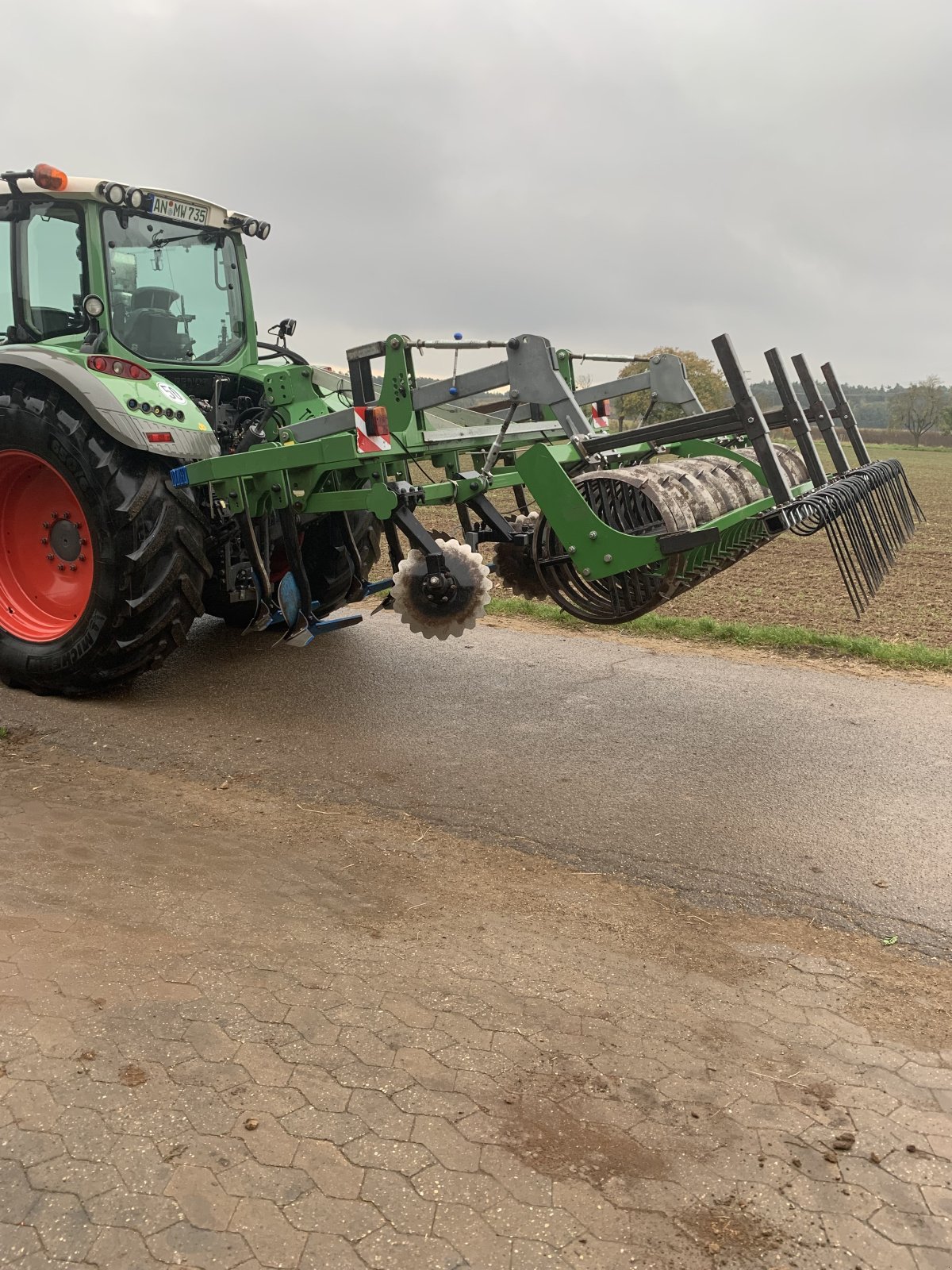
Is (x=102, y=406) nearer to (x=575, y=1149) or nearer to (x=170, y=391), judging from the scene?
(x=170, y=391)

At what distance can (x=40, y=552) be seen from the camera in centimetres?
570

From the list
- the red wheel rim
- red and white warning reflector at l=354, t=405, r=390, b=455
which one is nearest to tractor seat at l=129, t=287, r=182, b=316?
the red wheel rim

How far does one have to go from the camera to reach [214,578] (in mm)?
5945

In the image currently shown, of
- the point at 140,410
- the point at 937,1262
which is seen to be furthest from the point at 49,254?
the point at 937,1262

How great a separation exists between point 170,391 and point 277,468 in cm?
81

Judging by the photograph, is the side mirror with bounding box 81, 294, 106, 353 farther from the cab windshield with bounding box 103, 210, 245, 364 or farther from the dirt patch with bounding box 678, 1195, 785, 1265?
the dirt patch with bounding box 678, 1195, 785, 1265

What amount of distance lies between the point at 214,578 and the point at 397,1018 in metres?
3.89

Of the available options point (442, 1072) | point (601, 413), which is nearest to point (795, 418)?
point (601, 413)

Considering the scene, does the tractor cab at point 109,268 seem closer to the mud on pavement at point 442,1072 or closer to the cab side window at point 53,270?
the cab side window at point 53,270

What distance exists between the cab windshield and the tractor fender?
540 mm

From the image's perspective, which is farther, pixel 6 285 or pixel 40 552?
pixel 40 552

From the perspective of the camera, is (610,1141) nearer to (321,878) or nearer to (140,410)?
(321,878)

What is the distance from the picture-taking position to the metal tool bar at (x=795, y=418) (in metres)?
4.62

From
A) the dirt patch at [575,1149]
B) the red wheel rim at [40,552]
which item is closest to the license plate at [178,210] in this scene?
the red wheel rim at [40,552]
